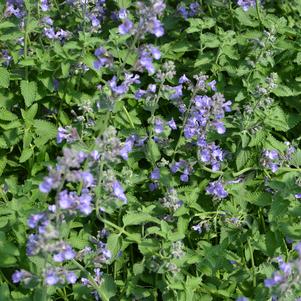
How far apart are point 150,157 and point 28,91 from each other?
1227 millimetres

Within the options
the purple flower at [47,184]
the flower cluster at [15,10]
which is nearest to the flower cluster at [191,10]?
the flower cluster at [15,10]

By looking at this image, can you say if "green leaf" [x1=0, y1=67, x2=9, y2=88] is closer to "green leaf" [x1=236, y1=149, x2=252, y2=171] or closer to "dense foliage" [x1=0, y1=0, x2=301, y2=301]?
"dense foliage" [x1=0, y1=0, x2=301, y2=301]

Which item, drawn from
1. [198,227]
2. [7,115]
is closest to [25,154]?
[7,115]

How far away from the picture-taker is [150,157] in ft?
16.9

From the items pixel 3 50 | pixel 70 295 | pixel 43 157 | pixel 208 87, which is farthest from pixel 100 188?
pixel 3 50

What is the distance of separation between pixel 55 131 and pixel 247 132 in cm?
157

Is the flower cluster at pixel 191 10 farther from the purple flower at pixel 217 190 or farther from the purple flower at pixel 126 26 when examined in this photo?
the purple flower at pixel 126 26

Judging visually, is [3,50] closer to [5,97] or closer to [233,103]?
[5,97]

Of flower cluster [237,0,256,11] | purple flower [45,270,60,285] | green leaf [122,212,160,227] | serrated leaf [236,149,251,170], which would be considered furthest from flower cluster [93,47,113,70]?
flower cluster [237,0,256,11]

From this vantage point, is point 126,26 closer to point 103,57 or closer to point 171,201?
point 103,57

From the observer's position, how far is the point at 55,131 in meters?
5.34

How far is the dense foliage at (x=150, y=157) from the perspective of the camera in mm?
4160

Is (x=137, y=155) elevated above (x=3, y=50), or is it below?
below

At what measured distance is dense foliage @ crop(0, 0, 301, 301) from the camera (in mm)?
4160
